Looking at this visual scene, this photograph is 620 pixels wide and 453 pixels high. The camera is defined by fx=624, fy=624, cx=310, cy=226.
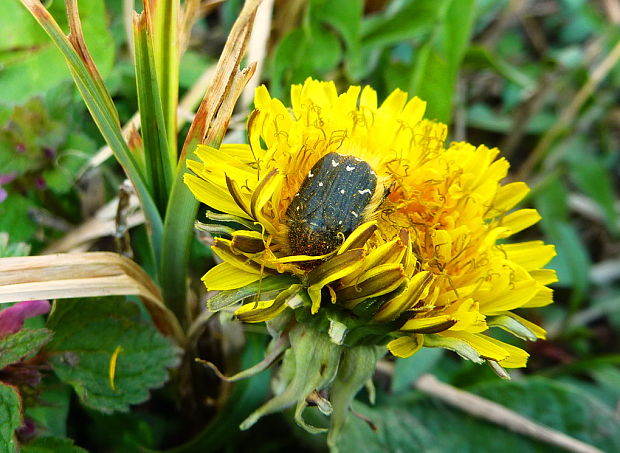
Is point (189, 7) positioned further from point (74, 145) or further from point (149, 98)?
point (74, 145)

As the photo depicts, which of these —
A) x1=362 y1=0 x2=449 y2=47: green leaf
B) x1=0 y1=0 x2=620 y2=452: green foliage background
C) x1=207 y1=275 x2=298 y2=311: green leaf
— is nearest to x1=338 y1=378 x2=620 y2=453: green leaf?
x1=0 y1=0 x2=620 y2=452: green foliage background

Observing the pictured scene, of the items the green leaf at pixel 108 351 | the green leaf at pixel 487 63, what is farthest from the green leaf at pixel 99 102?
the green leaf at pixel 487 63

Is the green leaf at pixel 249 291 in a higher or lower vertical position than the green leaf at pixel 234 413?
higher

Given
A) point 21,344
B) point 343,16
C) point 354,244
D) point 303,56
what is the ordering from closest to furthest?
point 354,244
point 21,344
point 303,56
point 343,16

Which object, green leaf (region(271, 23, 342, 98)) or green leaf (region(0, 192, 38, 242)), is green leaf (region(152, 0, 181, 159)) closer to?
green leaf (region(0, 192, 38, 242))

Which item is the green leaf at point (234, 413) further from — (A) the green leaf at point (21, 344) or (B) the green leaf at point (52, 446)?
(A) the green leaf at point (21, 344)

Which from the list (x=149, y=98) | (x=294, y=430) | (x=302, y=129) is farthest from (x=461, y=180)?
(x=294, y=430)

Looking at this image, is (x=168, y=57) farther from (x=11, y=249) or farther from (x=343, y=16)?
A: (x=343, y=16)

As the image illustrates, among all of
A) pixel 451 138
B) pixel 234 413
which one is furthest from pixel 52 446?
pixel 451 138
